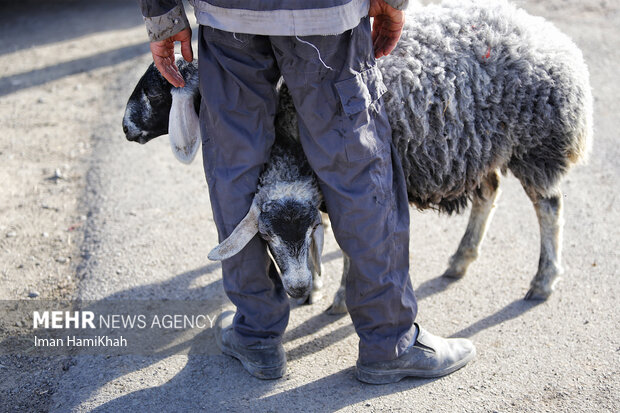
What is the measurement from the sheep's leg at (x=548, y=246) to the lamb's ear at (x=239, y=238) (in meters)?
1.65

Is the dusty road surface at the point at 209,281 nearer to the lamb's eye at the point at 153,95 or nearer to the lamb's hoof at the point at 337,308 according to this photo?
the lamb's hoof at the point at 337,308

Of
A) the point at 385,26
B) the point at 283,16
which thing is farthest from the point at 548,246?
the point at 283,16

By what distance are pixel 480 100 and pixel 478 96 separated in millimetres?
22

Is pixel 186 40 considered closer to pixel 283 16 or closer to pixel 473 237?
pixel 283 16

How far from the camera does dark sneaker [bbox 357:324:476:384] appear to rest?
117 inches

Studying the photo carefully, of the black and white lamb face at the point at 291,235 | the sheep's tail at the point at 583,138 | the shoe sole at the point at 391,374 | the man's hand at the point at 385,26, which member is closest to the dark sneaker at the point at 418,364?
the shoe sole at the point at 391,374

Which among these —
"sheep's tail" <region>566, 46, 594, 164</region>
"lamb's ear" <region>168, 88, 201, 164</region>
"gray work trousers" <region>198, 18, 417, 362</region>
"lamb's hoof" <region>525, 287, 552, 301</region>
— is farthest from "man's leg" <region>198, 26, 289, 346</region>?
"sheep's tail" <region>566, 46, 594, 164</region>

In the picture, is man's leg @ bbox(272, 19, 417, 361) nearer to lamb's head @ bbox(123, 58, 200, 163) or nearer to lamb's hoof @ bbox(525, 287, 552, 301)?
lamb's head @ bbox(123, 58, 200, 163)

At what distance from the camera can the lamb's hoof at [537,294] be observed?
3.58 metres

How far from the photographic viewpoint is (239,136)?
2639 mm

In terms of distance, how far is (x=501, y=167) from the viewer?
3461mm

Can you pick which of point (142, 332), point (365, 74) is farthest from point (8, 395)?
point (365, 74)

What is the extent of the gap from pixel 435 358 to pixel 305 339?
0.71m

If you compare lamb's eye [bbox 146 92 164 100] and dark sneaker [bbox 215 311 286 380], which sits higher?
lamb's eye [bbox 146 92 164 100]
